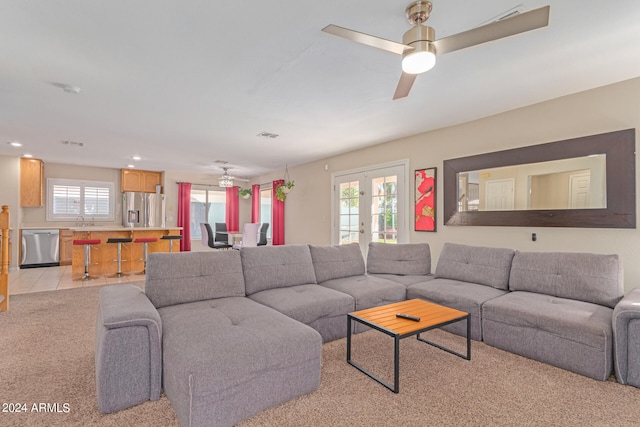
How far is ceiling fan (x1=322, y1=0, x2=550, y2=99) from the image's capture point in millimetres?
1649

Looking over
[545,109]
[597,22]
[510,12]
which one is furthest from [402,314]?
[545,109]

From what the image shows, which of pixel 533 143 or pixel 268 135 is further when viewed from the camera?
pixel 268 135

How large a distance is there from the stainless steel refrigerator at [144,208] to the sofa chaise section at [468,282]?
754cm

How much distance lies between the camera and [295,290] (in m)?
3.15

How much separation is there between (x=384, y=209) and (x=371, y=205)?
303 mm

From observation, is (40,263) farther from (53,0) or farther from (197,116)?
(53,0)

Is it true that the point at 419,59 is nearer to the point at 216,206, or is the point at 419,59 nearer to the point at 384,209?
the point at 384,209

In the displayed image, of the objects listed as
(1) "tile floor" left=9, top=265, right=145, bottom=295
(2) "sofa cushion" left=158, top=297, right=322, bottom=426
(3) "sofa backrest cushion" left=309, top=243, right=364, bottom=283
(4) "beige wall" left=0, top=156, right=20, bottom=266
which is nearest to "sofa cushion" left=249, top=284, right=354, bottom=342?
(2) "sofa cushion" left=158, top=297, right=322, bottom=426

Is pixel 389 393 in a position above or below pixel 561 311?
below

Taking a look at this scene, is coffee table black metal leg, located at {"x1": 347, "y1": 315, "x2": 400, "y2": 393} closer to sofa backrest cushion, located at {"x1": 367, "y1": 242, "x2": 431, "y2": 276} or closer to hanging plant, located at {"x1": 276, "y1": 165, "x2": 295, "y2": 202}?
sofa backrest cushion, located at {"x1": 367, "y1": 242, "x2": 431, "y2": 276}

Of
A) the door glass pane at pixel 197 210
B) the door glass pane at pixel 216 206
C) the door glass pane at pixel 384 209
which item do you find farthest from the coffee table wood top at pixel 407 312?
the door glass pane at pixel 216 206

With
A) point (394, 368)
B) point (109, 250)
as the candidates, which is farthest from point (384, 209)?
point (109, 250)

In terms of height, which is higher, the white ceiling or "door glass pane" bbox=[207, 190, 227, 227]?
the white ceiling

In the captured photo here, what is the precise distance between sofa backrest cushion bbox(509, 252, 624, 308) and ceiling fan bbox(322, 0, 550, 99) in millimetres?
2307
